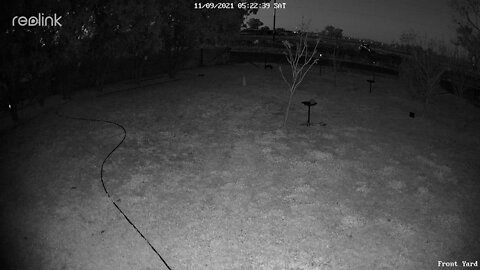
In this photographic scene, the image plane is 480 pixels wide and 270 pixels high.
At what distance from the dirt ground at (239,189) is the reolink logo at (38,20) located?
4678mm

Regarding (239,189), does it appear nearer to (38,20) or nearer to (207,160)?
(207,160)

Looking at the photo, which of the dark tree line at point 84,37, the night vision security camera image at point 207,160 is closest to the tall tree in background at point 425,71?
the night vision security camera image at point 207,160

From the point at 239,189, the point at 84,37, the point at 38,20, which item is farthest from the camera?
the point at 84,37

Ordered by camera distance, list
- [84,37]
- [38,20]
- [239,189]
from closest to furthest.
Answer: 1. [239,189]
2. [38,20]
3. [84,37]

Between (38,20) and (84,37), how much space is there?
10.7ft

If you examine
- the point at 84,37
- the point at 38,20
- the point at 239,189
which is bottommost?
the point at 239,189

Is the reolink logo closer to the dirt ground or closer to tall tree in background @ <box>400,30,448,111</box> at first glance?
the dirt ground

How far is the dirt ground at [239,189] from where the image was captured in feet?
28.6

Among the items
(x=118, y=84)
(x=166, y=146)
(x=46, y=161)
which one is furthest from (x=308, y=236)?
(x=118, y=84)

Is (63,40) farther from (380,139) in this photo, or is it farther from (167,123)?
(380,139)

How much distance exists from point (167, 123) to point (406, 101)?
16.7 m

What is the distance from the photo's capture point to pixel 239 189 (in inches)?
461

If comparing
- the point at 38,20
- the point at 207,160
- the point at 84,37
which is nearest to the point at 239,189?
the point at 207,160

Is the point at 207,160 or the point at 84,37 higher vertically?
the point at 84,37
